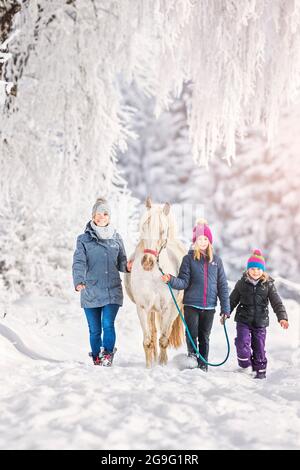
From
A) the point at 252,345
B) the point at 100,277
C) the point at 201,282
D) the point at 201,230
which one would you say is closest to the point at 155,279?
the point at 201,282

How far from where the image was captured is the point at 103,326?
Answer: 6.18 metres

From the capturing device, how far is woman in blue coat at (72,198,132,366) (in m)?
6.11

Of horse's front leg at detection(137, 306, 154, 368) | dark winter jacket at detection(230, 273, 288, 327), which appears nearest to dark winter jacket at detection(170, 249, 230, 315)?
dark winter jacket at detection(230, 273, 288, 327)

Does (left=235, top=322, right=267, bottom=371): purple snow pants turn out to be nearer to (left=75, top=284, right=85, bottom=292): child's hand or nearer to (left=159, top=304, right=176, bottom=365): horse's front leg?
(left=159, top=304, right=176, bottom=365): horse's front leg

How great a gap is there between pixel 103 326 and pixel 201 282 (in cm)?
116

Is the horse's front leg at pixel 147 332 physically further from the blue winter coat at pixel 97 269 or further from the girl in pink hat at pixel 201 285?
the girl in pink hat at pixel 201 285

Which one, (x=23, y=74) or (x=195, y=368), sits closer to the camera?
(x=195, y=368)

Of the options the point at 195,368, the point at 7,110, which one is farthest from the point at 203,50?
the point at 195,368

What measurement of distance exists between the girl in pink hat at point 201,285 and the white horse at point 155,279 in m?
0.22

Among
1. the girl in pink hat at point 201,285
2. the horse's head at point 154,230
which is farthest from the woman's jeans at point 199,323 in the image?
the horse's head at point 154,230

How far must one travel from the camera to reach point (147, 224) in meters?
5.95
